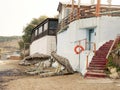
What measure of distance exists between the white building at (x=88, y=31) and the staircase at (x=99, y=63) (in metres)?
0.56

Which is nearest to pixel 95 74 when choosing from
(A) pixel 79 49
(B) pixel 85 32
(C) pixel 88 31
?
(A) pixel 79 49

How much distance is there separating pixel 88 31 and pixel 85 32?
33 cm

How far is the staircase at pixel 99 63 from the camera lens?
21270mm

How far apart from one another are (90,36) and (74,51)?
2.22 meters

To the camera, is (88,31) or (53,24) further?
(53,24)

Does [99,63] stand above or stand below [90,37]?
below

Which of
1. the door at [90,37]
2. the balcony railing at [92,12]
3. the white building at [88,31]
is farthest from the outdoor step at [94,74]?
the door at [90,37]

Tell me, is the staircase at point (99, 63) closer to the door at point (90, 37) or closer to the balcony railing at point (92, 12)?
the door at point (90, 37)

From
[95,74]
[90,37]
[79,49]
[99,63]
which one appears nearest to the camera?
[95,74]

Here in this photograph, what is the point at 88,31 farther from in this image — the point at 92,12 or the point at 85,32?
the point at 92,12

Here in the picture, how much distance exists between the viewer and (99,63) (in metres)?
22.8

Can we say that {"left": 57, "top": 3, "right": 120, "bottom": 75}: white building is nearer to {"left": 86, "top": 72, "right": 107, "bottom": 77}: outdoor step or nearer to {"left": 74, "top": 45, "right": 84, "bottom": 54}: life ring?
{"left": 74, "top": 45, "right": 84, "bottom": 54}: life ring

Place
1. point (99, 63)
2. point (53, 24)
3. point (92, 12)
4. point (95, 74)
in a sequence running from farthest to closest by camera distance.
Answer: point (53, 24), point (92, 12), point (99, 63), point (95, 74)

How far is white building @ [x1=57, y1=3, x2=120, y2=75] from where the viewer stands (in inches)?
1026
